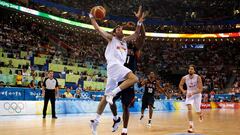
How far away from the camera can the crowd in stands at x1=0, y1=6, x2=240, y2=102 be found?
27.8m

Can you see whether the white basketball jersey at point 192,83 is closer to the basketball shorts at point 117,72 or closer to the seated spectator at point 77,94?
the basketball shorts at point 117,72

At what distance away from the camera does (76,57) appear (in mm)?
36375

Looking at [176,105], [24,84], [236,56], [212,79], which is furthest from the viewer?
[236,56]

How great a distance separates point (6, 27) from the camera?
32312mm

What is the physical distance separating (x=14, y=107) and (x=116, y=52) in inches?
408

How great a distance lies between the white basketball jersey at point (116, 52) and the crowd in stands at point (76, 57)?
49.8 ft

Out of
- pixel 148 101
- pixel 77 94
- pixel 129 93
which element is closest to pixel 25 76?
pixel 77 94

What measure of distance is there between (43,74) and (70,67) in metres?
5.60

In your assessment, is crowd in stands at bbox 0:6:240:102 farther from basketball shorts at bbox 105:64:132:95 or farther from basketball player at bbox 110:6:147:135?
basketball shorts at bbox 105:64:132:95

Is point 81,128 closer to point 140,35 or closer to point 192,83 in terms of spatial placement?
point 192,83

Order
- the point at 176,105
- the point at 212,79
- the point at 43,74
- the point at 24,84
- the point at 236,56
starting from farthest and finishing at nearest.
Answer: the point at 236,56 < the point at 212,79 < the point at 176,105 < the point at 43,74 < the point at 24,84

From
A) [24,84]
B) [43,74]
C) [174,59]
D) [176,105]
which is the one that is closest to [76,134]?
[24,84]

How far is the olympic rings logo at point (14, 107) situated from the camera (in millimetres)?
16203

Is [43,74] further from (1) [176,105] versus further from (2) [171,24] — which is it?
(2) [171,24]
